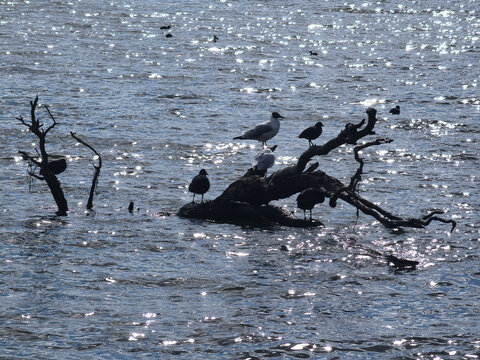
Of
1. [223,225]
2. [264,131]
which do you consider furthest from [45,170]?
[264,131]

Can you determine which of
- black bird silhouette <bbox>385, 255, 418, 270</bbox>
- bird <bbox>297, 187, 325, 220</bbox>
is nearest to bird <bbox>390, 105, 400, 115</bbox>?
bird <bbox>297, 187, 325, 220</bbox>

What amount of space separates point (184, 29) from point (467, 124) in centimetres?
3792

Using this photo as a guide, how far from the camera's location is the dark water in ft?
52.6

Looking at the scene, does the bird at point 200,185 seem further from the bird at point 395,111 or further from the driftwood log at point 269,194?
the bird at point 395,111

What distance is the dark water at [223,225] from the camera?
16031 mm

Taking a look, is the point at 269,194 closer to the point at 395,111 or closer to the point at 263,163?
the point at 263,163

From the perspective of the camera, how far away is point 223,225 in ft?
73.7

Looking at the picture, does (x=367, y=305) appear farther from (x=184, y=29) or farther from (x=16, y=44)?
(x=184, y=29)

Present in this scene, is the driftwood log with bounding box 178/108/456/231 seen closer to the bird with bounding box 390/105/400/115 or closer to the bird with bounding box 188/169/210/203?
the bird with bounding box 188/169/210/203

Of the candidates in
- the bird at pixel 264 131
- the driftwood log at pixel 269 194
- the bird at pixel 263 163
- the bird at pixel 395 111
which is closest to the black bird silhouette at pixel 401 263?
the driftwood log at pixel 269 194

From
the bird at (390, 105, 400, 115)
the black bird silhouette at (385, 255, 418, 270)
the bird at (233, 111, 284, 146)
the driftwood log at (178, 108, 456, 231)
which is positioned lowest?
the black bird silhouette at (385, 255, 418, 270)

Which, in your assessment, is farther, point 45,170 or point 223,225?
point 223,225

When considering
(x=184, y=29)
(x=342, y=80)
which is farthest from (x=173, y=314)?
(x=184, y=29)

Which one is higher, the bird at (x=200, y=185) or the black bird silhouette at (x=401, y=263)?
the bird at (x=200, y=185)
